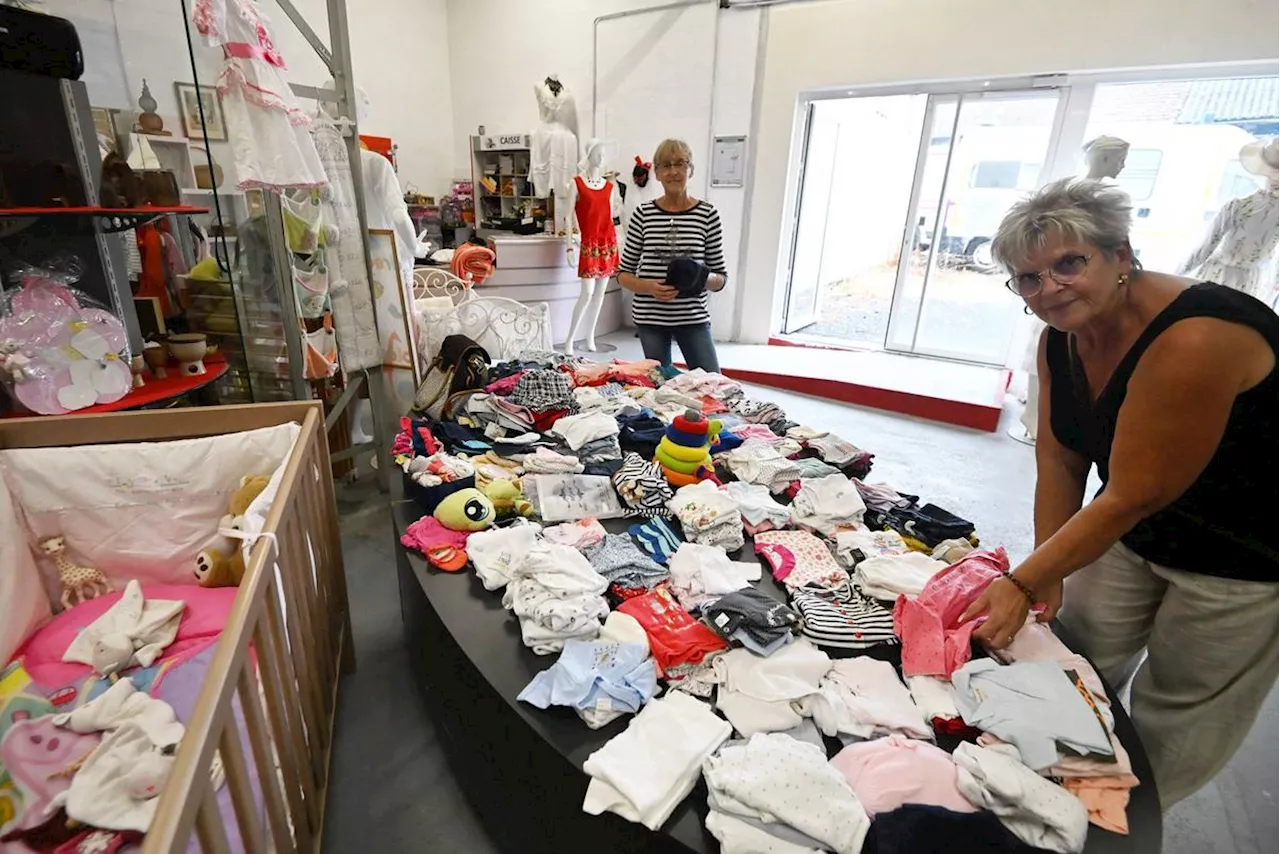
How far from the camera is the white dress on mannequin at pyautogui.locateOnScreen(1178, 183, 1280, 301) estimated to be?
10.5 ft

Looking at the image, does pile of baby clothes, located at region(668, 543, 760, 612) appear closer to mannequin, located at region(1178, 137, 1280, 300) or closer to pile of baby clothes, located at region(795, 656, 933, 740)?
pile of baby clothes, located at region(795, 656, 933, 740)

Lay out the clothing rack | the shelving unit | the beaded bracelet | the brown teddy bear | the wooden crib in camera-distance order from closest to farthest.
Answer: the wooden crib < the beaded bracelet < the brown teddy bear < the clothing rack < the shelving unit

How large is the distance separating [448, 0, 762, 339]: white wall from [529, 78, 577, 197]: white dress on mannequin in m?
0.77

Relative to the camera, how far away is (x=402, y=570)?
186 centimetres

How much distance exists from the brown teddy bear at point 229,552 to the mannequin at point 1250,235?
173 inches

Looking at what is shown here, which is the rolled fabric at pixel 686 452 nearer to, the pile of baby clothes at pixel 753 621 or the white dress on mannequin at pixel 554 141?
the pile of baby clothes at pixel 753 621

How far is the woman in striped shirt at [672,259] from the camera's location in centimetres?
275

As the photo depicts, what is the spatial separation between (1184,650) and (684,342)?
2.26 meters

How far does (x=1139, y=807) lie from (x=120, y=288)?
10.5 feet

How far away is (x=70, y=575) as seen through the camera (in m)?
1.67

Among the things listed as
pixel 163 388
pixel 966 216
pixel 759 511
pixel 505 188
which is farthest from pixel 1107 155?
pixel 505 188

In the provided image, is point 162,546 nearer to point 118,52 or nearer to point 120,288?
point 120,288

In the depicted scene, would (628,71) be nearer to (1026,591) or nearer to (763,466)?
(763,466)

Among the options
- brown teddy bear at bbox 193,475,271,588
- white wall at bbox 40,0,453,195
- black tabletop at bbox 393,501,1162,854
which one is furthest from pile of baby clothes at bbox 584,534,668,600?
white wall at bbox 40,0,453,195
